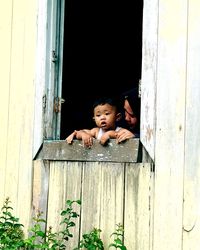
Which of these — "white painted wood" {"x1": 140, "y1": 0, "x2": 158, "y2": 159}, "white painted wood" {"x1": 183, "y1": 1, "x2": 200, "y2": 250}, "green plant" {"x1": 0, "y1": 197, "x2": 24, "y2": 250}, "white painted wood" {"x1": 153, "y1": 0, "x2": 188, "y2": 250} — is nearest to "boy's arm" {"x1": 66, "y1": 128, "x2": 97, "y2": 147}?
"white painted wood" {"x1": 140, "y1": 0, "x2": 158, "y2": 159}

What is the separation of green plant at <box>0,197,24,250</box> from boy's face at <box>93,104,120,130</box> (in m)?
0.90

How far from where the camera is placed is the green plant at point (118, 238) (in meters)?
4.21

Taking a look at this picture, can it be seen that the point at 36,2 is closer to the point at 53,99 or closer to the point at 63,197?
the point at 53,99

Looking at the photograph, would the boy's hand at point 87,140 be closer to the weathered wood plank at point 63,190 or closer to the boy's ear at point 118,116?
the weathered wood plank at point 63,190

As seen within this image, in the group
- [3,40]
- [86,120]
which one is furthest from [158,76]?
[86,120]

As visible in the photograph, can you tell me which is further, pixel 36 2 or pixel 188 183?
pixel 36 2

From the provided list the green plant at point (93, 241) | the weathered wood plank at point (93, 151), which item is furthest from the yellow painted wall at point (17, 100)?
the green plant at point (93, 241)

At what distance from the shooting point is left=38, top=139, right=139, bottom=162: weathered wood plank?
14.5ft

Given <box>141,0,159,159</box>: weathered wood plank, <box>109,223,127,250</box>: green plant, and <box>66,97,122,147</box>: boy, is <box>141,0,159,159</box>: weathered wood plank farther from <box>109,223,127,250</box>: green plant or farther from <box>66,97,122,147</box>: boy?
<box>109,223,127,250</box>: green plant

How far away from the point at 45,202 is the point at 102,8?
317 cm

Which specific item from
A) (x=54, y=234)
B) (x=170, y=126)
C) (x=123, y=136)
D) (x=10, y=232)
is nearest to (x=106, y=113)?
(x=123, y=136)

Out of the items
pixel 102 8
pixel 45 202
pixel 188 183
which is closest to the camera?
pixel 188 183

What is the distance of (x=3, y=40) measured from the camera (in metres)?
5.45

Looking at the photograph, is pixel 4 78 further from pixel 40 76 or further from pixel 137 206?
pixel 137 206
